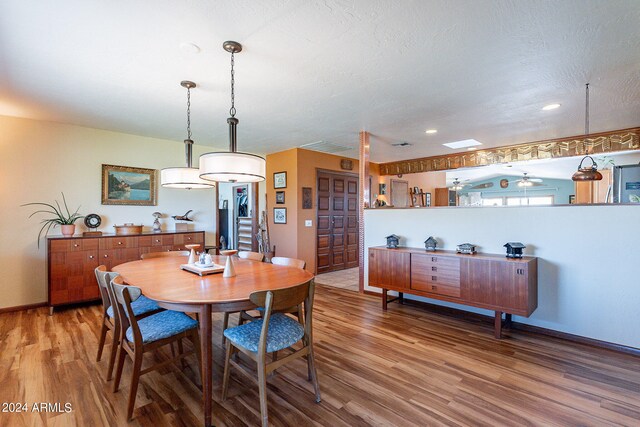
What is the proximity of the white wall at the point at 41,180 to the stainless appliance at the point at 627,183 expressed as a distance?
271 inches

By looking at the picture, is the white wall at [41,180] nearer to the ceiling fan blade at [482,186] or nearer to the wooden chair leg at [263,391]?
the wooden chair leg at [263,391]

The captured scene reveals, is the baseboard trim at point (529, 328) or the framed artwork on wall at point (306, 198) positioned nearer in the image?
the baseboard trim at point (529, 328)

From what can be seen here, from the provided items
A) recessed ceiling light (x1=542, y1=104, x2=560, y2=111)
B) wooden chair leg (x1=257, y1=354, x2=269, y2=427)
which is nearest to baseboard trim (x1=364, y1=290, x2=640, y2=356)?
recessed ceiling light (x1=542, y1=104, x2=560, y2=111)

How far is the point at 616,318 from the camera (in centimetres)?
278

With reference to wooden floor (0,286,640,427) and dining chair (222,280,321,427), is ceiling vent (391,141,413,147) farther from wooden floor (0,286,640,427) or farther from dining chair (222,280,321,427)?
dining chair (222,280,321,427)

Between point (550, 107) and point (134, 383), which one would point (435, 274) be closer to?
point (550, 107)

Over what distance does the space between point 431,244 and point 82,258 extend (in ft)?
14.8

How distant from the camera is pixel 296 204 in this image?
562 cm

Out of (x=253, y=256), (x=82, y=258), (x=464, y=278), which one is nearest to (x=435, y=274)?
(x=464, y=278)

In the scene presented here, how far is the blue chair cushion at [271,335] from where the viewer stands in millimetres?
1855

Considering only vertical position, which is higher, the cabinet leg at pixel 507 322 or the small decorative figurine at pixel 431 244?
the small decorative figurine at pixel 431 244

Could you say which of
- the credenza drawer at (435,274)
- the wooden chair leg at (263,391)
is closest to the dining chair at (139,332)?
the wooden chair leg at (263,391)

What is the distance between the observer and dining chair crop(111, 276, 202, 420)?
184cm

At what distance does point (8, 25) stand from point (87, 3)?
2.32 ft
